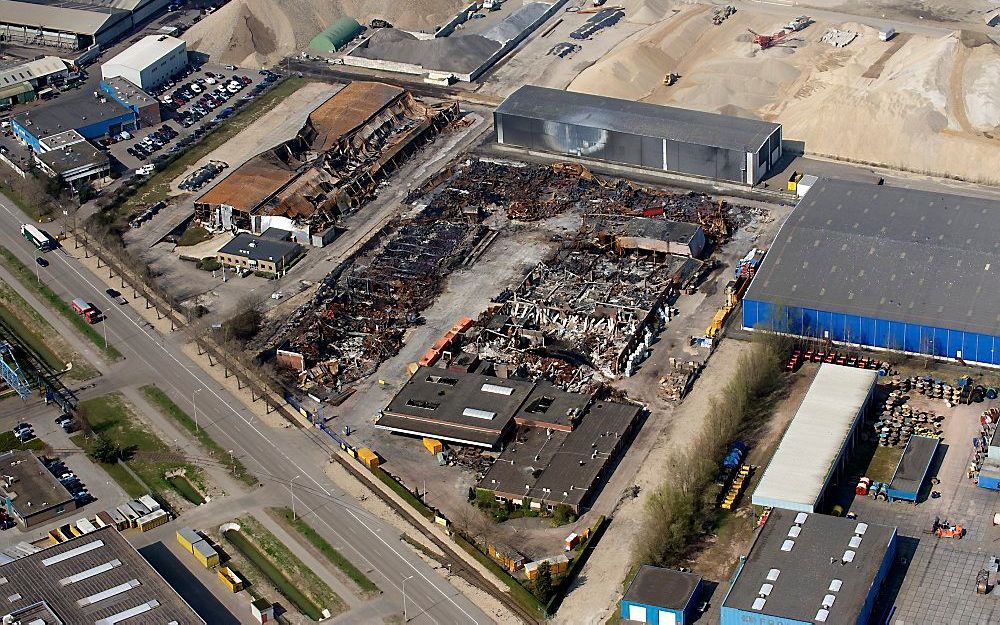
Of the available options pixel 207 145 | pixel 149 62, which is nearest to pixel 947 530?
pixel 207 145

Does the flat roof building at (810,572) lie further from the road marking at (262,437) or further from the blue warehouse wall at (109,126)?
the blue warehouse wall at (109,126)

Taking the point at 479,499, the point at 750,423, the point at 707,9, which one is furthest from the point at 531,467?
the point at 707,9

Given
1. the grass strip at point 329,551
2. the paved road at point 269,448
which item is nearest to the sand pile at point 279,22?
the paved road at point 269,448

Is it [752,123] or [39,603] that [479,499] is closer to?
[39,603]

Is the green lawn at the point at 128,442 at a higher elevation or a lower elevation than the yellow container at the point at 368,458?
higher

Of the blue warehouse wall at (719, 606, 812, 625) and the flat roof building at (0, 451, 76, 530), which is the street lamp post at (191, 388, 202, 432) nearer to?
the flat roof building at (0, 451, 76, 530)

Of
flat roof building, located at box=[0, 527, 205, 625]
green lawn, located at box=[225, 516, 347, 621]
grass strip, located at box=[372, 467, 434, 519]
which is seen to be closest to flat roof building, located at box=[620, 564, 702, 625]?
grass strip, located at box=[372, 467, 434, 519]
